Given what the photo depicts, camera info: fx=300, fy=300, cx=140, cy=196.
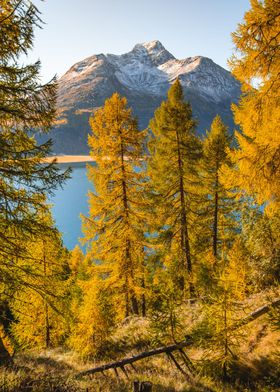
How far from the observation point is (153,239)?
17.5 meters

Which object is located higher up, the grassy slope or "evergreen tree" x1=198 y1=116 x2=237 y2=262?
"evergreen tree" x1=198 y1=116 x2=237 y2=262

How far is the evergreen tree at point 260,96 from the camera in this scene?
6968 mm

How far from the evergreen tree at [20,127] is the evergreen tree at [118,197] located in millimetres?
6359

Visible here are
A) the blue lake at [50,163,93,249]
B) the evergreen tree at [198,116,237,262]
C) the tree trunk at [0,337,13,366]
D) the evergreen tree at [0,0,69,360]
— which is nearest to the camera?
the evergreen tree at [0,0,69,360]

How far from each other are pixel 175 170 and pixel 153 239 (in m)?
4.25

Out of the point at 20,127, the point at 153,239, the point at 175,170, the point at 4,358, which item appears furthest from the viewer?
the point at 153,239

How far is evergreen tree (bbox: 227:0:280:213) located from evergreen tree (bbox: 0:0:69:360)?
475 centimetres

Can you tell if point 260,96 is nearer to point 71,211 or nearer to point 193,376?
point 193,376

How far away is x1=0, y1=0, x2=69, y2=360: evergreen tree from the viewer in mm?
6715

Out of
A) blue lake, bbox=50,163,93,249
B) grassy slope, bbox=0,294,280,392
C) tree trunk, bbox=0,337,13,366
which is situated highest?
blue lake, bbox=50,163,93,249

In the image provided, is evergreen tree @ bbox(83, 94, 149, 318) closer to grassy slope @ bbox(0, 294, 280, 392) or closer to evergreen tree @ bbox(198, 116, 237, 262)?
grassy slope @ bbox(0, 294, 280, 392)

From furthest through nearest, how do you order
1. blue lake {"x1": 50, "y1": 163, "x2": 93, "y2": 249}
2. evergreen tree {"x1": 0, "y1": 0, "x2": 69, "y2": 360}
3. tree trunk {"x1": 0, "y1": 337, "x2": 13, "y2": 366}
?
blue lake {"x1": 50, "y1": 163, "x2": 93, "y2": 249}
tree trunk {"x1": 0, "y1": 337, "x2": 13, "y2": 366}
evergreen tree {"x1": 0, "y1": 0, "x2": 69, "y2": 360}

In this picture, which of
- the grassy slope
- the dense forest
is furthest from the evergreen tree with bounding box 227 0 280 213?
the grassy slope

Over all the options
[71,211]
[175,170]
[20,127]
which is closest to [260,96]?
[20,127]
